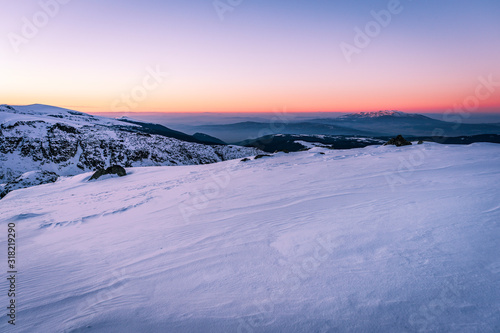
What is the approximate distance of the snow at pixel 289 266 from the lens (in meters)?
2.19

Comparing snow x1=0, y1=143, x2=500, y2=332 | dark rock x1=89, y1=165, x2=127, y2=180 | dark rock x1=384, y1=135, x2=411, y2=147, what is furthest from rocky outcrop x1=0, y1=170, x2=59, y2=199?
dark rock x1=384, y1=135, x2=411, y2=147

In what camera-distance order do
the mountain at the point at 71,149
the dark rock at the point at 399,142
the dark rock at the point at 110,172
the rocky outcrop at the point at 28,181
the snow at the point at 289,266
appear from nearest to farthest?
the snow at the point at 289,266, the dark rock at the point at 399,142, the dark rock at the point at 110,172, the rocky outcrop at the point at 28,181, the mountain at the point at 71,149

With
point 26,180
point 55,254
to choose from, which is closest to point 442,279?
point 55,254

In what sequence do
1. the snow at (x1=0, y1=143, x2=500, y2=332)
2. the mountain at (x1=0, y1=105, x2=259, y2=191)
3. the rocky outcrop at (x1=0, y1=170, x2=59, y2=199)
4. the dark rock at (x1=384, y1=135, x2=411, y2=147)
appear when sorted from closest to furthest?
the snow at (x1=0, y1=143, x2=500, y2=332)
the dark rock at (x1=384, y1=135, x2=411, y2=147)
the rocky outcrop at (x1=0, y1=170, x2=59, y2=199)
the mountain at (x1=0, y1=105, x2=259, y2=191)

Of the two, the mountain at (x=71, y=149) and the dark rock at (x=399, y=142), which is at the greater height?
the dark rock at (x=399, y=142)

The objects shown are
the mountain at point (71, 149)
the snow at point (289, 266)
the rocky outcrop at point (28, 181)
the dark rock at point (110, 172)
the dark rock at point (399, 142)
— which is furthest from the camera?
the mountain at point (71, 149)

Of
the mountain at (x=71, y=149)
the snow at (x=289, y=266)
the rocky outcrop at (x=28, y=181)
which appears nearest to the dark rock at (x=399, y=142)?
the snow at (x=289, y=266)

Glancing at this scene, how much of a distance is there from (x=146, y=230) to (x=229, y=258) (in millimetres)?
2910

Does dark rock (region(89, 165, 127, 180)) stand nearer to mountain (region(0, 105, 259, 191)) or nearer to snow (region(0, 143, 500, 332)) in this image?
snow (region(0, 143, 500, 332))

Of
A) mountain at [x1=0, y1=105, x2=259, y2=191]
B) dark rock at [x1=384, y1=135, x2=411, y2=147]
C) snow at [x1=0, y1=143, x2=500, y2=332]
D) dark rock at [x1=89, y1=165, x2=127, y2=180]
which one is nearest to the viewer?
snow at [x1=0, y1=143, x2=500, y2=332]

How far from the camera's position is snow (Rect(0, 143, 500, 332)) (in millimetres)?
2189

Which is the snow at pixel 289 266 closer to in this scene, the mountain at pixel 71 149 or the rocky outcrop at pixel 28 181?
the rocky outcrop at pixel 28 181

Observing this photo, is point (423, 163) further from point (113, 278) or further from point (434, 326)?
point (113, 278)

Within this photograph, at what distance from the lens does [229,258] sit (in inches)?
137
